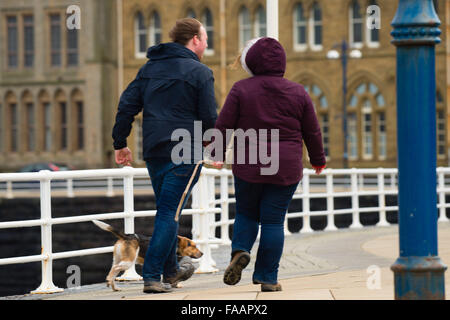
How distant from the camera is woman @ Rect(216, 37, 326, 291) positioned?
6.67 meters

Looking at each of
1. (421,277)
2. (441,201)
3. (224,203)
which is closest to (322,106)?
(441,201)

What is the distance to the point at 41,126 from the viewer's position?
50219 mm

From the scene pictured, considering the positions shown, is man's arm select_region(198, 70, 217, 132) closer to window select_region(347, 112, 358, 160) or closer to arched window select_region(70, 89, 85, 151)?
window select_region(347, 112, 358, 160)

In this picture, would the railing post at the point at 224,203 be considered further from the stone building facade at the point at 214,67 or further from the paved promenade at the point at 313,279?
the stone building facade at the point at 214,67

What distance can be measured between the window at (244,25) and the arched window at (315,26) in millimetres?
2967

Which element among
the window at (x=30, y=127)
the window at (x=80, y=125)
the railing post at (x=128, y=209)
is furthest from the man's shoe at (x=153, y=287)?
the window at (x=30, y=127)

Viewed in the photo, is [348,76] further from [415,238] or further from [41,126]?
[415,238]

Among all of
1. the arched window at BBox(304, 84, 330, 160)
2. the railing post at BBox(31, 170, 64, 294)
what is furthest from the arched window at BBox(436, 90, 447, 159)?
the railing post at BBox(31, 170, 64, 294)

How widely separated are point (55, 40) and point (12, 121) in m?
4.63

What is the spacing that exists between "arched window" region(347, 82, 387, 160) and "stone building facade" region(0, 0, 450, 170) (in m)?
0.04

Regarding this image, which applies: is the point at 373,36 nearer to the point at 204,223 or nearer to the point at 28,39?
the point at 28,39

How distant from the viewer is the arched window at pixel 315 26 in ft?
151

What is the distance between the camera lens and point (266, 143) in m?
6.64

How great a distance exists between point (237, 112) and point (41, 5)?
146 feet
